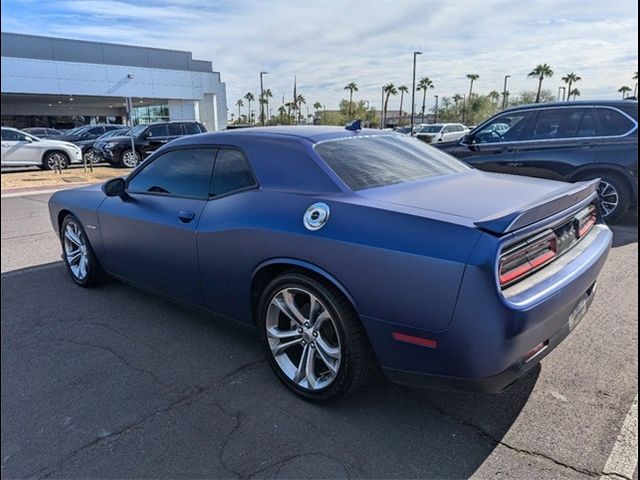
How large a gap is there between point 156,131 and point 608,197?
48.2 feet

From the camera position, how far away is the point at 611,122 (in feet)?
21.5

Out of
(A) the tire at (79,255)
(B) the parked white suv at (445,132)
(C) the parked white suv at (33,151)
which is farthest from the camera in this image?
(B) the parked white suv at (445,132)

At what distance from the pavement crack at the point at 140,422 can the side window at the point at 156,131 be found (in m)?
15.3

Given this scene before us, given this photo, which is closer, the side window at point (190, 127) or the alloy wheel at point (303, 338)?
the alloy wheel at point (303, 338)

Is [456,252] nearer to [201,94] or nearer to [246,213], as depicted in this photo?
[246,213]

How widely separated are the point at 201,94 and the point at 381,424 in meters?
44.7

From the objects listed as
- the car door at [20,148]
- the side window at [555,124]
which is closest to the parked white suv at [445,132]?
the car door at [20,148]

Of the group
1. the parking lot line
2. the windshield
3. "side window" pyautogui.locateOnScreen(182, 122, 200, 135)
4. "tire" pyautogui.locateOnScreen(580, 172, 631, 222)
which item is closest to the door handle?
the parking lot line

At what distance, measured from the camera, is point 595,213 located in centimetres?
316

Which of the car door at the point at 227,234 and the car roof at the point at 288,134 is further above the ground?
the car roof at the point at 288,134

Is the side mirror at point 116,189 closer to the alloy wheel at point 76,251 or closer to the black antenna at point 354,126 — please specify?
the alloy wheel at point 76,251

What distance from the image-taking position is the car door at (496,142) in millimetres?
7305

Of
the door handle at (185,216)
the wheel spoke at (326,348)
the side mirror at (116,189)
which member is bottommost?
the wheel spoke at (326,348)

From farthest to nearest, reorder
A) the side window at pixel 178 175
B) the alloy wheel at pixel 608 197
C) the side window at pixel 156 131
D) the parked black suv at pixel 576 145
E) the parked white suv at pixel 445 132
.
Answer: the parked white suv at pixel 445 132 → the side window at pixel 156 131 → the alloy wheel at pixel 608 197 → the parked black suv at pixel 576 145 → the side window at pixel 178 175
